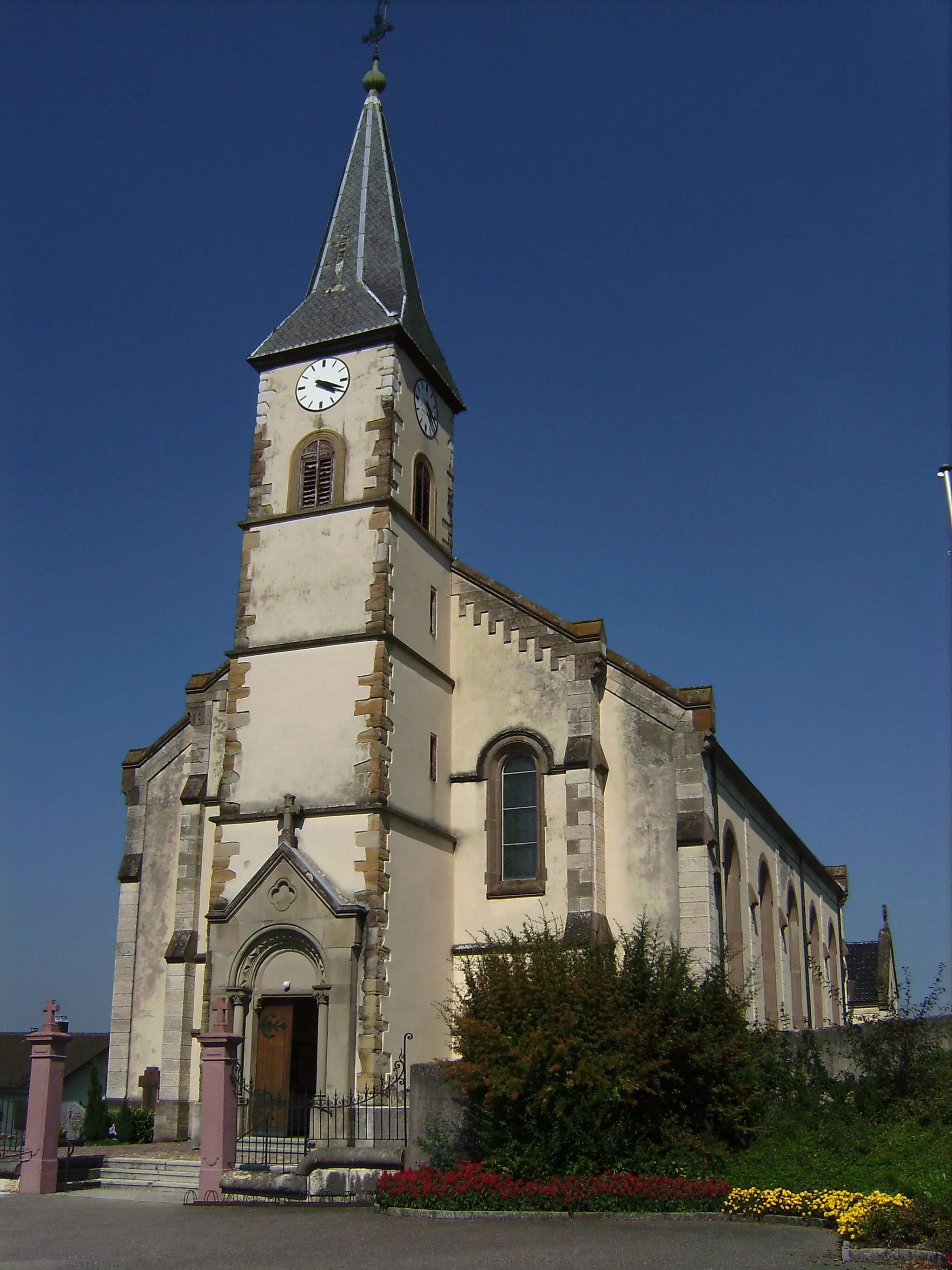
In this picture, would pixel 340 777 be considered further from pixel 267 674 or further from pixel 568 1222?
pixel 568 1222

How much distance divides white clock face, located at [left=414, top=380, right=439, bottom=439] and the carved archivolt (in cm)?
1128

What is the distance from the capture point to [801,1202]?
1421cm

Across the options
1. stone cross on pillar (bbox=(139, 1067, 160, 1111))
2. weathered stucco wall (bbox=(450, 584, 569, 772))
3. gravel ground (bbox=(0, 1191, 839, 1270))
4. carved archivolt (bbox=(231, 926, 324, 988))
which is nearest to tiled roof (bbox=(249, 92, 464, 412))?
weathered stucco wall (bbox=(450, 584, 569, 772))

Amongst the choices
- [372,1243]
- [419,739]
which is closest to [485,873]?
[419,739]

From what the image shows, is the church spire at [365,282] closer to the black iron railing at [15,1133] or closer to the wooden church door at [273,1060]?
the wooden church door at [273,1060]

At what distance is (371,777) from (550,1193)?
29.0 feet

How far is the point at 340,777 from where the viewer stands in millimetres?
22734

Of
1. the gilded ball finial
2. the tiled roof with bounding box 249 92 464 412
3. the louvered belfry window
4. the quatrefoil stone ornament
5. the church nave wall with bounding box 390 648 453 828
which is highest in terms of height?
the gilded ball finial

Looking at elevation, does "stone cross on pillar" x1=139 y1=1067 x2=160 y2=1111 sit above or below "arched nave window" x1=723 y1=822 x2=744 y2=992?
below

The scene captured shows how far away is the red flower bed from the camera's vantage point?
14.9 meters

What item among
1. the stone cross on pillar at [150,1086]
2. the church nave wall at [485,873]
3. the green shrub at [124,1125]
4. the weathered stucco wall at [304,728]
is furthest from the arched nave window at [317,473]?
the green shrub at [124,1125]

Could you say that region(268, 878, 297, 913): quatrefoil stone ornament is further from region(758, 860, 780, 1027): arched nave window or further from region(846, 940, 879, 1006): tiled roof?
region(846, 940, 879, 1006): tiled roof

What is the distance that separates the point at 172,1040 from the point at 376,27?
85.2 feet

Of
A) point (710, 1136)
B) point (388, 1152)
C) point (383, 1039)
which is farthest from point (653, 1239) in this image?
point (383, 1039)
